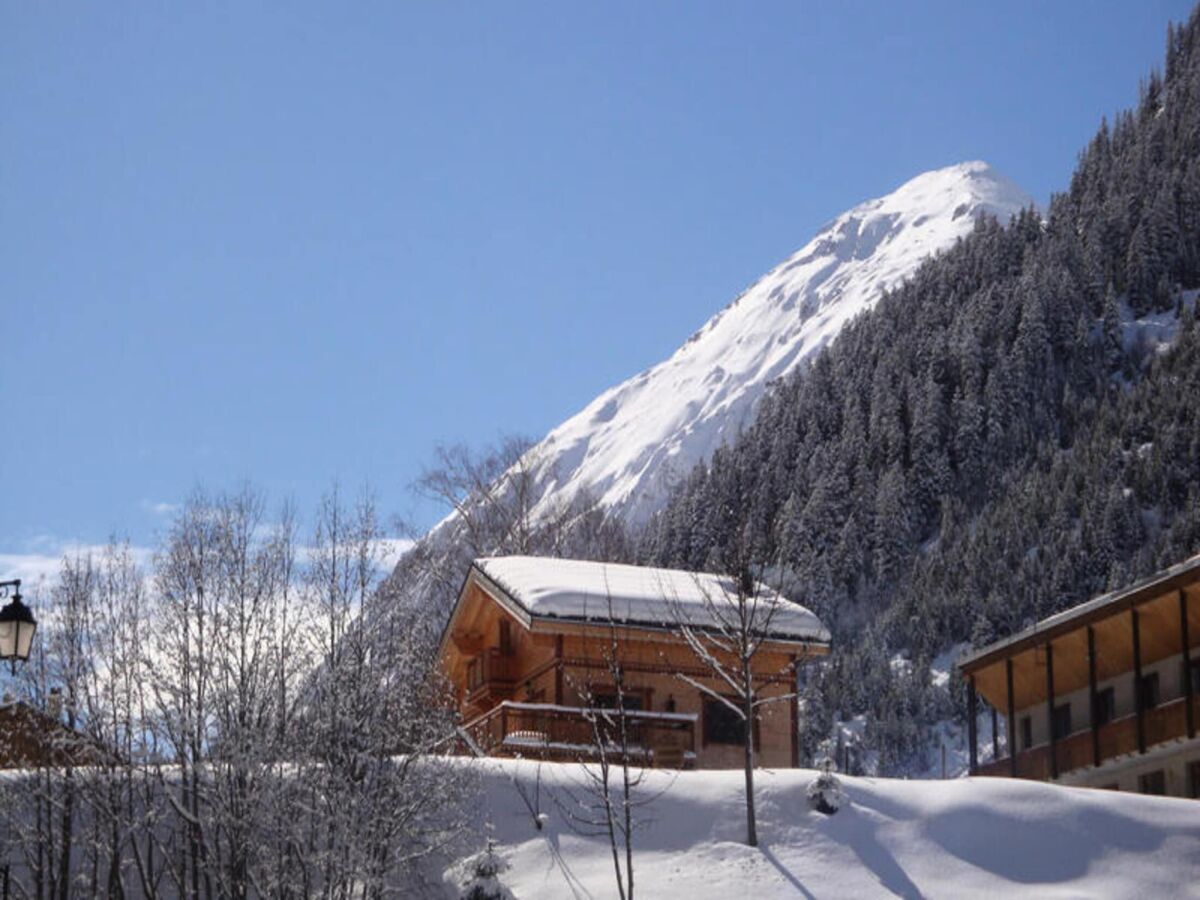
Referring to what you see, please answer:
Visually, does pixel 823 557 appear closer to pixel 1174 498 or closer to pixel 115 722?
pixel 1174 498

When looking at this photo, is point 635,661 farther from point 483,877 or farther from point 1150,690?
point 483,877

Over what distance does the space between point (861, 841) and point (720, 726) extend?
31.7 feet

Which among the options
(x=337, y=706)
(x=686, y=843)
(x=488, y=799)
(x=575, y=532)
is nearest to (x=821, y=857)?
(x=686, y=843)

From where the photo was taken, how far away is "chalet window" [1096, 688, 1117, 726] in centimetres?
3512

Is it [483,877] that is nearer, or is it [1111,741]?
[483,877]

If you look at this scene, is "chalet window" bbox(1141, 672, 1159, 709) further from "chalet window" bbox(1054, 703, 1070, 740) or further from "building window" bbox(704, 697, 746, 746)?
"building window" bbox(704, 697, 746, 746)

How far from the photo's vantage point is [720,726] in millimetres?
32938

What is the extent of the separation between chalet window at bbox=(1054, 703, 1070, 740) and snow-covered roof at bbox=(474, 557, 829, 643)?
674 cm

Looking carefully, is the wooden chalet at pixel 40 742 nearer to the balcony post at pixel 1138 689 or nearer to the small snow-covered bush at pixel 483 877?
the small snow-covered bush at pixel 483 877

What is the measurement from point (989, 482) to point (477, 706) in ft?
230

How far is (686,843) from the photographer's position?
77.2ft

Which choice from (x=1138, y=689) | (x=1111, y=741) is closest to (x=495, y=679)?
(x=1111, y=741)

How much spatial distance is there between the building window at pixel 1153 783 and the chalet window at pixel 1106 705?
280 centimetres

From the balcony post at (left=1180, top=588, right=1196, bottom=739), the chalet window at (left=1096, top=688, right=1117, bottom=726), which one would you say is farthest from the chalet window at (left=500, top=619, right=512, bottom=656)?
the balcony post at (left=1180, top=588, right=1196, bottom=739)
